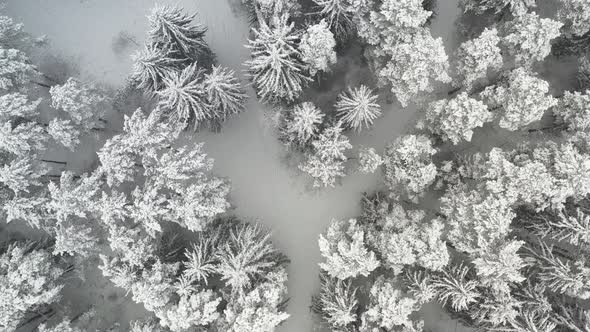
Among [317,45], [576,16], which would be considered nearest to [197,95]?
[317,45]

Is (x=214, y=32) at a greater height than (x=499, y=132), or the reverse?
(x=214, y=32)

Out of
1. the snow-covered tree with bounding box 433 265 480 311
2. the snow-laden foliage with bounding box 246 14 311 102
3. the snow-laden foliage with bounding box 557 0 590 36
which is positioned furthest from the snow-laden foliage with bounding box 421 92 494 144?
the snow-laden foliage with bounding box 246 14 311 102

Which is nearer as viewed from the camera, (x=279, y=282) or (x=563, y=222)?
(x=563, y=222)

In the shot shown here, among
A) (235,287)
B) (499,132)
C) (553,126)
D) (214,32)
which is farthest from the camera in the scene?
(214,32)

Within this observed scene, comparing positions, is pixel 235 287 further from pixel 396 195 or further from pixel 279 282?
pixel 396 195

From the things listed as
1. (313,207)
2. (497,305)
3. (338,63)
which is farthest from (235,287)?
(338,63)

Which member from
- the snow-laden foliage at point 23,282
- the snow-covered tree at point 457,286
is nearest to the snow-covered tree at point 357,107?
the snow-covered tree at point 457,286

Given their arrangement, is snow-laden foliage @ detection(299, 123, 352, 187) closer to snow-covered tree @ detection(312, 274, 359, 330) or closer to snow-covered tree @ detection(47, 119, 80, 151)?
snow-covered tree @ detection(312, 274, 359, 330)
